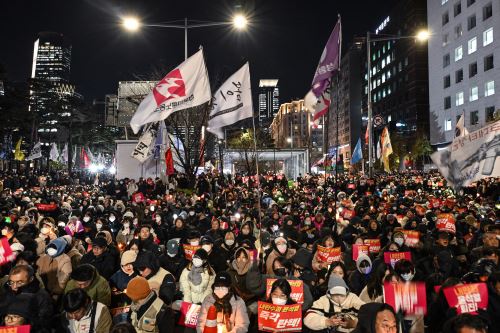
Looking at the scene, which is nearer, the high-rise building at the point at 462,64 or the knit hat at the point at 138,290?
the knit hat at the point at 138,290

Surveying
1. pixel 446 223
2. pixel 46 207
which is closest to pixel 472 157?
pixel 446 223

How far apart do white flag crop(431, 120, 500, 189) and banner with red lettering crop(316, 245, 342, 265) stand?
2478mm

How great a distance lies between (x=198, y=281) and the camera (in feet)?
20.7

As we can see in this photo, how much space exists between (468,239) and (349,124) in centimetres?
12474

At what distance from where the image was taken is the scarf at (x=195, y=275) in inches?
249

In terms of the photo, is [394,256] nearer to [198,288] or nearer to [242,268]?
[242,268]

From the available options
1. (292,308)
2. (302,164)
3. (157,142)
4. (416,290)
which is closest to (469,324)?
(416,290)

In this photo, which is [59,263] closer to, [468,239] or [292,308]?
[292,308]

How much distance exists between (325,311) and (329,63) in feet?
24.3

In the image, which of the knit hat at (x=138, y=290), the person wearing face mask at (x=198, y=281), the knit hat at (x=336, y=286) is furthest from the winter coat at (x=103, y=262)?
the knit hat at (x=336, y=286)

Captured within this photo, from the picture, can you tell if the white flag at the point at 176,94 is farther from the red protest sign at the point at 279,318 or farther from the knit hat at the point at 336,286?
the red protest sign at the point at 279,318

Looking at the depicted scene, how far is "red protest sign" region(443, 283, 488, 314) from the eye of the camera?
16.5 ft

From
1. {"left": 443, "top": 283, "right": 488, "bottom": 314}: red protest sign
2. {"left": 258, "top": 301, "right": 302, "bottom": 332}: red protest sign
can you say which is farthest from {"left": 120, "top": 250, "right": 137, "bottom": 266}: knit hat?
{"left": 443, "top": 283, "right": 488, "bottom": 314}: red protest sign

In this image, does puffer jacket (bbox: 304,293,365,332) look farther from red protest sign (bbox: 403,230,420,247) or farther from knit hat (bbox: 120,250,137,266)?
red protest sign (bbox: 403,230,420,247)
